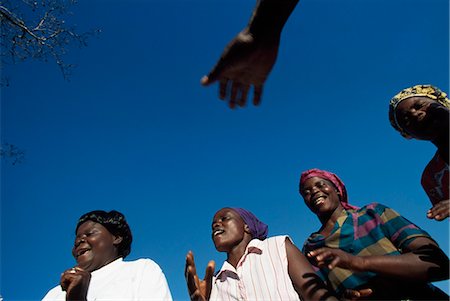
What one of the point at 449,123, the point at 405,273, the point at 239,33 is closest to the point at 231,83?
the point at 239,33

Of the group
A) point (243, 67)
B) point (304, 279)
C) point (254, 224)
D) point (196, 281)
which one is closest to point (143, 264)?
point (196, 281)

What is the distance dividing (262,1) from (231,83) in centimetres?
40

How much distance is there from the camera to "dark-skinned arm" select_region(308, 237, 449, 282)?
7.93 ft

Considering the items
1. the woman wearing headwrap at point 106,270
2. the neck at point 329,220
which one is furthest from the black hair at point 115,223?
the neck at point 329,220

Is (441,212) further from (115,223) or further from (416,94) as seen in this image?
(115,223)

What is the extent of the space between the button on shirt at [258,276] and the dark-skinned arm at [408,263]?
0.73 m

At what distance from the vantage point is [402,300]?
2.52m

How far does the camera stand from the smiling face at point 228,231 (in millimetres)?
3520

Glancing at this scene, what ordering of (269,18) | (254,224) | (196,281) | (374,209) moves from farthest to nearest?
(254,224) → (196,281) → (374,209) → (269,18)

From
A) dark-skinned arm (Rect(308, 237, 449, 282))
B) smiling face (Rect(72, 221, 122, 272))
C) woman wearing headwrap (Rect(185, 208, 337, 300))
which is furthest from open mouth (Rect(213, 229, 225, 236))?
dark-skinned arm (Rect(308, 237, 449, 282))

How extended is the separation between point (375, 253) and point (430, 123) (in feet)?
3.84

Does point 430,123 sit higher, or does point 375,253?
point 430,123

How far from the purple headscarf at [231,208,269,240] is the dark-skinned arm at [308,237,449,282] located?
1.28 metres

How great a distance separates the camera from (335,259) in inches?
92.1
